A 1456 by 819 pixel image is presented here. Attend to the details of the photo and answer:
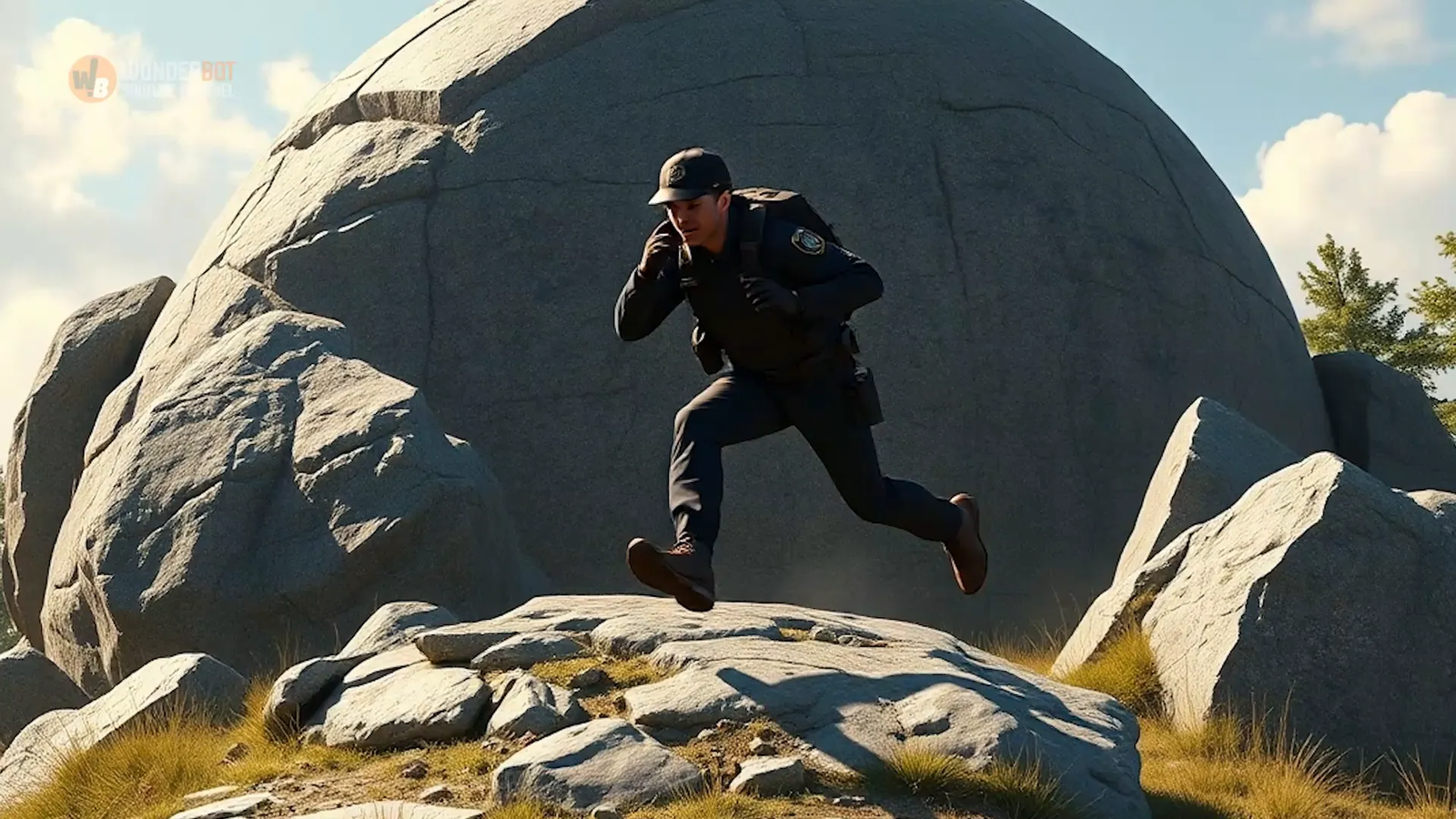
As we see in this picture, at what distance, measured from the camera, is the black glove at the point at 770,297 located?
5137mm

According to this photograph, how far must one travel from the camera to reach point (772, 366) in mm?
5484

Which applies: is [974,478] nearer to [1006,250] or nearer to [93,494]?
[1006,250]

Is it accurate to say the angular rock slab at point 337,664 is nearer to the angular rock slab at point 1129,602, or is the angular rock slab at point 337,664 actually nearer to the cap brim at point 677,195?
the cap brim at point 677,195

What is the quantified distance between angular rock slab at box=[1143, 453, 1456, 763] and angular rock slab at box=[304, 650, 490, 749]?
2.80m

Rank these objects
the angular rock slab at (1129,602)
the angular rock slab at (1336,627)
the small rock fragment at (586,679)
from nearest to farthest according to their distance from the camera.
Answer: the small rock fragment at (586,679)
the angular rock slab at (1336,627)
the angular rock slab at (1129,602)

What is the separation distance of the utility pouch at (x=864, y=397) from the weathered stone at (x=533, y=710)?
1.44m

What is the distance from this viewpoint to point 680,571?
194 inches

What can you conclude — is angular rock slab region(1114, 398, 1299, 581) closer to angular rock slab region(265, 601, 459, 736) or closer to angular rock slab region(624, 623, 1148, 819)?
angular rock slab region(624, 623, 1148, 819)

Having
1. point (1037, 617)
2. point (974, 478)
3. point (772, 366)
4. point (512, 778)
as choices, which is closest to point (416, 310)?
point (974, 478)

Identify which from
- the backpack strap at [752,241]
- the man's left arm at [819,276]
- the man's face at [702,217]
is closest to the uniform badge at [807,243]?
the man's left arm at [819,276]

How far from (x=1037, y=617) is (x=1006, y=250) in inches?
98.1

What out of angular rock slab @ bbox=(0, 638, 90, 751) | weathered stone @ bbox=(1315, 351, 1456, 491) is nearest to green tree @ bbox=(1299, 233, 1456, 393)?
weathered stone @ bbox=(1315, 351, 1456, 491)

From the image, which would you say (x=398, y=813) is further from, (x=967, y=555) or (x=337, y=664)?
(x=967, y=555)

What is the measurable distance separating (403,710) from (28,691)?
4.50m
